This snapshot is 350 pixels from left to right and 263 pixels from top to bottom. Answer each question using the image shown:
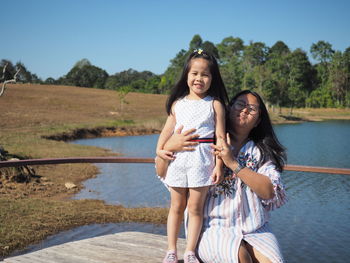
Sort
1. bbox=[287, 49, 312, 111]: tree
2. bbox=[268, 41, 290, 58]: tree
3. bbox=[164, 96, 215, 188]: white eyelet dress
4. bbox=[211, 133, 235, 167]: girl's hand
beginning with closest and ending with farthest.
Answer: bbox=[211, 133, 235, 167]: girl's hand, bbox=[164, 96, 215, 188]: white eyelet dress, bbox=[287, 49, 312, 111]: tree, bbox=[268, 41, 290, 58]: tree

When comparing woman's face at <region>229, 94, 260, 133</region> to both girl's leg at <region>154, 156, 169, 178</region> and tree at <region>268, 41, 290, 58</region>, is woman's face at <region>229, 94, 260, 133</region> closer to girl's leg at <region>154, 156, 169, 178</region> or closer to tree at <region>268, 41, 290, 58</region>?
girl's leg at <region>154, 156, 169, 178</region>

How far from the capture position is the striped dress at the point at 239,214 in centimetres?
211

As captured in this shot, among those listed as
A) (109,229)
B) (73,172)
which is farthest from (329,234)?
(73,172)

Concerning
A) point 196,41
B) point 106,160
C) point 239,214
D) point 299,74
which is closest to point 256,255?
point 239,214

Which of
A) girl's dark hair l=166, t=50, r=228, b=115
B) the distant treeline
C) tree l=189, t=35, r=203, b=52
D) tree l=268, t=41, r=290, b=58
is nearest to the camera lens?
girl's dark hair l=166, t=50, r=228, b=115

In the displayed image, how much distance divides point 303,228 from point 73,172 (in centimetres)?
713

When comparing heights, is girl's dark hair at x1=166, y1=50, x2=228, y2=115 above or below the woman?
above

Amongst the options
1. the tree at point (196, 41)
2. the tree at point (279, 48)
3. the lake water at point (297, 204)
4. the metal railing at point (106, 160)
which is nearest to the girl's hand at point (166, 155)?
the metal railing at point (106, 160)

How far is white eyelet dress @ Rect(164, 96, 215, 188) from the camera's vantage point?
2137 mm

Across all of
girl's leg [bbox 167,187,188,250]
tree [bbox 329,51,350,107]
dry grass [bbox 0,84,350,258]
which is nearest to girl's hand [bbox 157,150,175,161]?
girl's leg [bbox 167,187,188,250]

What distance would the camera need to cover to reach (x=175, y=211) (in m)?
2.28

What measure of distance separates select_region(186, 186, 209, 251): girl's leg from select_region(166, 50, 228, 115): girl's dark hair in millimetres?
525

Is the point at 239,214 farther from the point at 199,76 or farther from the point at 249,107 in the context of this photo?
the point at 199,76

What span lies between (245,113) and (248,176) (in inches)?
14.8
